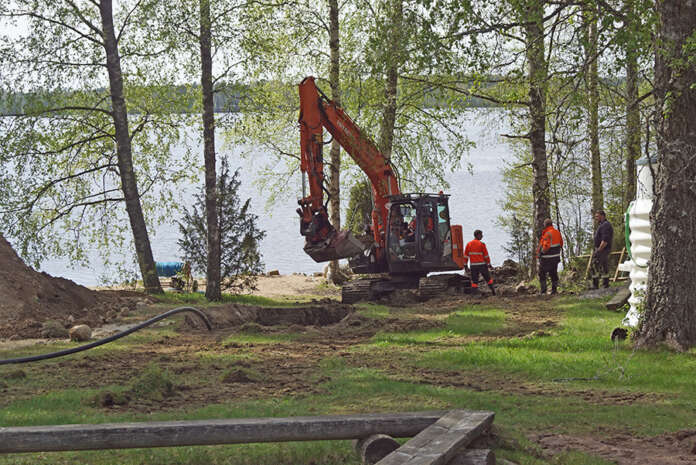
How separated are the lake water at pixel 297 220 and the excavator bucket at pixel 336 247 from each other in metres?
7.43

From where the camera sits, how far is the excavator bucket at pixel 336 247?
18.1 m

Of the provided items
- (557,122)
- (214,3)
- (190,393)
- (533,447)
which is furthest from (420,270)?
(533,447)

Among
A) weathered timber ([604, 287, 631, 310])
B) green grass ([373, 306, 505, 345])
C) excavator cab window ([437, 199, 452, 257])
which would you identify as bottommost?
green grass ([373, 306, 505, 345])

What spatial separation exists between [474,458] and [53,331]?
10.2 meters

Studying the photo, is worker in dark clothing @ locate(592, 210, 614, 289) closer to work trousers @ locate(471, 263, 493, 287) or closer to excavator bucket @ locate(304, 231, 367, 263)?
work trousers @ locate(471, 263, 493, 287)

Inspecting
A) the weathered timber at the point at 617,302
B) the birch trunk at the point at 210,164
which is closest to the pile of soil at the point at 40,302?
the birch trunk at the point at 210,164

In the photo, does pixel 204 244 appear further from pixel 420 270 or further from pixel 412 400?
pixel 412 400

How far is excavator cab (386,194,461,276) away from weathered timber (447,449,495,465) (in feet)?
49.1

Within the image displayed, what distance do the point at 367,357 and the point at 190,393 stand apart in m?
3.27

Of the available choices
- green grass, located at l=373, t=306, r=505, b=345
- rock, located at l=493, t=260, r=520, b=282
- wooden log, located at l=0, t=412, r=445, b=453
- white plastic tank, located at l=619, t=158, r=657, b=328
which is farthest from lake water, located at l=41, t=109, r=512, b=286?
wooden log, located at l=0, t=412, r=445, b=453

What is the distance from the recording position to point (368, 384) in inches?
367

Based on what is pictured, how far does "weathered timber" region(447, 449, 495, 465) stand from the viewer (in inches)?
223

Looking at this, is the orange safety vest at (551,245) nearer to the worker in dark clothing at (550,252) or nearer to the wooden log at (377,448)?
the worker in dark clothing at (550,252)

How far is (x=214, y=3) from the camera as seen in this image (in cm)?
2094
